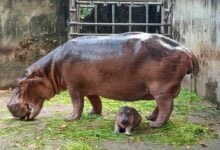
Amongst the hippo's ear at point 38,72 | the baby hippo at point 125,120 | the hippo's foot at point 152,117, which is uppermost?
the hippo's ear at point 38,72

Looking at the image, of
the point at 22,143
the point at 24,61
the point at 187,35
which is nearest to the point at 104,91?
the point at 22,143

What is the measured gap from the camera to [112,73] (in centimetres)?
630

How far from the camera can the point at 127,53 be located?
6.25 meters

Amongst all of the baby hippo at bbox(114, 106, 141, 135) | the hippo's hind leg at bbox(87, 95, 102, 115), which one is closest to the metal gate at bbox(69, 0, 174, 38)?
the hippo's hind leg at bbox(87, 95, 102, 115)

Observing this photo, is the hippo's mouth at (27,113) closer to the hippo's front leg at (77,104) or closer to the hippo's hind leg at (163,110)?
the hippo's front leg at (77,104)

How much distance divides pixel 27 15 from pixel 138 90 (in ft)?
14.8

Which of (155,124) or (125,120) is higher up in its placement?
(125,120)

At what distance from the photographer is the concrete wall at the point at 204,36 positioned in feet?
26.3

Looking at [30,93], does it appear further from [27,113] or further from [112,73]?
[112,73]

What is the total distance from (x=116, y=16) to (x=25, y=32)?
72.4 inches

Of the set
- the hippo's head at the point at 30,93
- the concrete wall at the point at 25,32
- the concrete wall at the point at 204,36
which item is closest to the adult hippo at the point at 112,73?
the hippo's head at the point at 30,93

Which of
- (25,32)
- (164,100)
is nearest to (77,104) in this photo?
(164,100)

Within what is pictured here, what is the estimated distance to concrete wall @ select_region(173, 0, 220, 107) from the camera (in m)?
8.02

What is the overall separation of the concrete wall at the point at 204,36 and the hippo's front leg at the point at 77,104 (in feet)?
7.55
